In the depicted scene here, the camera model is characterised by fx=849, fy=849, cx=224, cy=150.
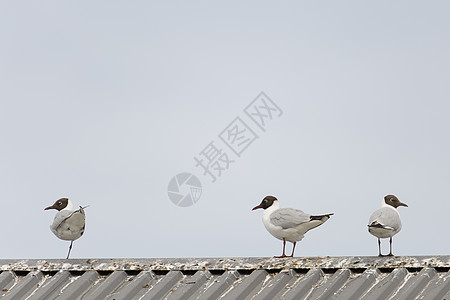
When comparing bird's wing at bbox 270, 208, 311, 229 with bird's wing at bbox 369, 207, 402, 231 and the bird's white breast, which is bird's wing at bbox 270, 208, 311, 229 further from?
bird's wing at bbox 369, 207, 402, 231

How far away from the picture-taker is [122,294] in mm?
6469

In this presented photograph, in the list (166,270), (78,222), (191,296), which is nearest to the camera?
(191,296)

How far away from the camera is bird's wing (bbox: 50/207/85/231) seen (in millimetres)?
9352

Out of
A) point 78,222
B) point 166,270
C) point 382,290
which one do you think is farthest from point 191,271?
point 78,222

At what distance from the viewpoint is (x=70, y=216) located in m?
9.40

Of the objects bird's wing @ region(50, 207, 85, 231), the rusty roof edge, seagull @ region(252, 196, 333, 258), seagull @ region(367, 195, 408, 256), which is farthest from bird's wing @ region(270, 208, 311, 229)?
the rusty roof edge

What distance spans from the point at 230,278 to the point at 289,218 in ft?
8.54

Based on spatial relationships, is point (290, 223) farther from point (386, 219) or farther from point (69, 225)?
point (69, 225)

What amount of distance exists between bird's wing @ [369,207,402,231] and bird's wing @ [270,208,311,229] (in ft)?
3.43

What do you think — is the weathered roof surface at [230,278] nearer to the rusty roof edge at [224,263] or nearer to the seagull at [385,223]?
the rusty roof edge at [224,263]

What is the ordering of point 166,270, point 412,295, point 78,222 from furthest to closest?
point 78,222 < point 166,270 < point 412,295

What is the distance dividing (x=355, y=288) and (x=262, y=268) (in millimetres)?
849

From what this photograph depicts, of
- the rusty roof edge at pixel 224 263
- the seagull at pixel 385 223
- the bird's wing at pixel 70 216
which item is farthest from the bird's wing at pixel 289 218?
the rusty roof edge at pixel 224 263

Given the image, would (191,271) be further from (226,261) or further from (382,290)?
(382,290)
